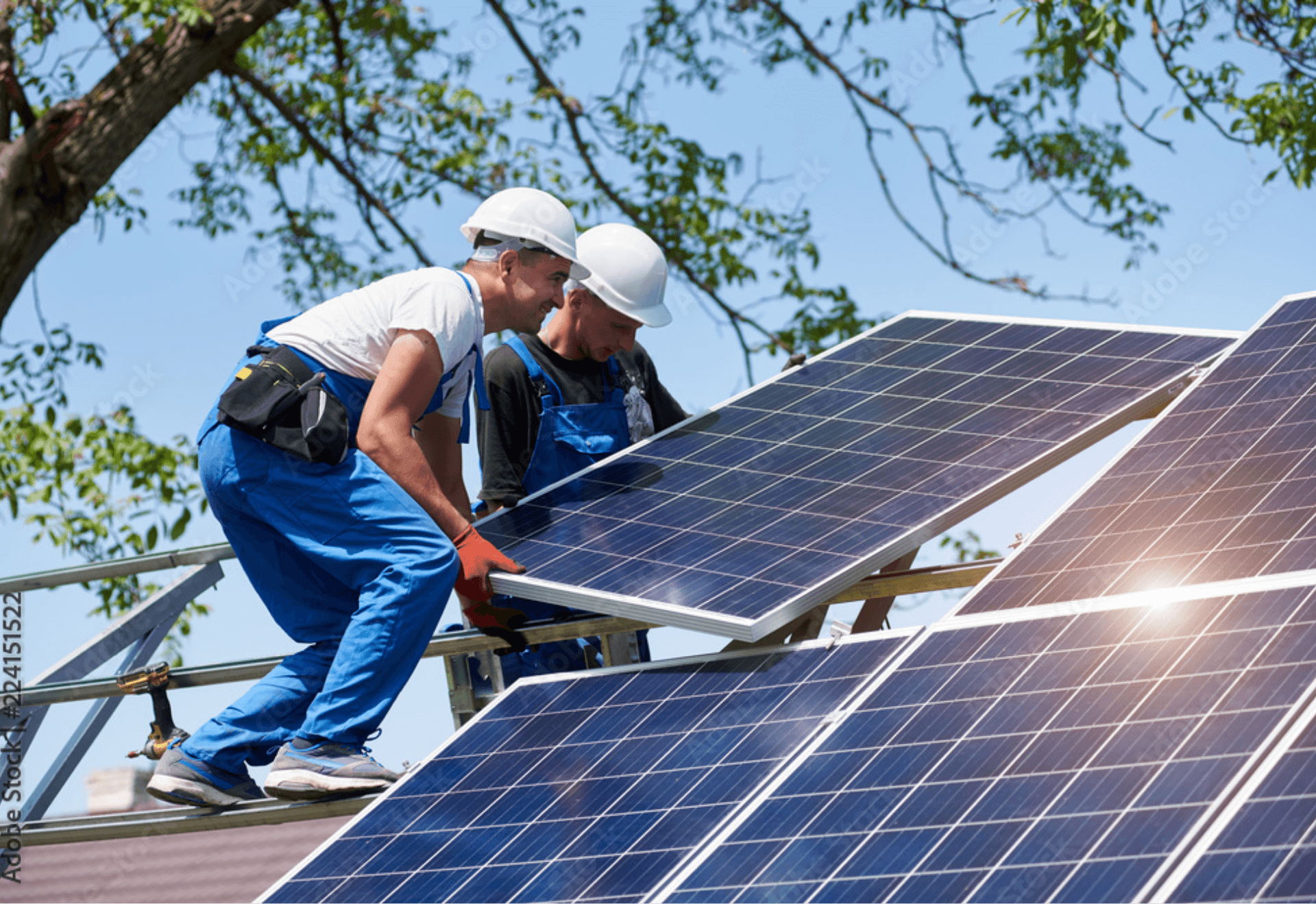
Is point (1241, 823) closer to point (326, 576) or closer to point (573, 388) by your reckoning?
point (326, 576)

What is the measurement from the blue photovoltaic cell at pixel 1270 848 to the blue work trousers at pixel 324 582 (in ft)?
8.91

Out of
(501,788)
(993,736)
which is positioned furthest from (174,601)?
(993,736)

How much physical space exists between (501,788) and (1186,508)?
8.27 feet

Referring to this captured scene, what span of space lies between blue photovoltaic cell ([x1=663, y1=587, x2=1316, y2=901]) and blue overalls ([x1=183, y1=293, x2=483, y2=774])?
1577mm

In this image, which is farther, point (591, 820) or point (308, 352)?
point (308, 352)

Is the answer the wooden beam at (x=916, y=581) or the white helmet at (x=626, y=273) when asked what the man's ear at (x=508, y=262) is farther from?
the wooden beam at (x=916, y=581)

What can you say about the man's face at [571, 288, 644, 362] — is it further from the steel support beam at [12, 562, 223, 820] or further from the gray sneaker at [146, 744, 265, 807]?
the gray sneaker at [146, 744, 265, 807]

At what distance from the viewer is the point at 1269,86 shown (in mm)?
12156

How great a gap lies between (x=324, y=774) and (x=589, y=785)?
105cm

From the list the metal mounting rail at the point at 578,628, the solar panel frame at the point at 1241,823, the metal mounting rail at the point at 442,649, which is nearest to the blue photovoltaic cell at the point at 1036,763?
the solar panel frame at the point at 1241,823

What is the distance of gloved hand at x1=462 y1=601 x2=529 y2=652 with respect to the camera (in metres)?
5.22

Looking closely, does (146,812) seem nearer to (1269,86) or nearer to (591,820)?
(591,820)

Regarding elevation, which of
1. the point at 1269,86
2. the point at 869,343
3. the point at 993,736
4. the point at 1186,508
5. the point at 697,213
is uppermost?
the point at 697,213

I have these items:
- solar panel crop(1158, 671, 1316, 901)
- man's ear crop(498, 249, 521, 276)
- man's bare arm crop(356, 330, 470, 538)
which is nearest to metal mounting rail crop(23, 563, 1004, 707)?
man's bare arm crop(356, 330, 470, 538)
